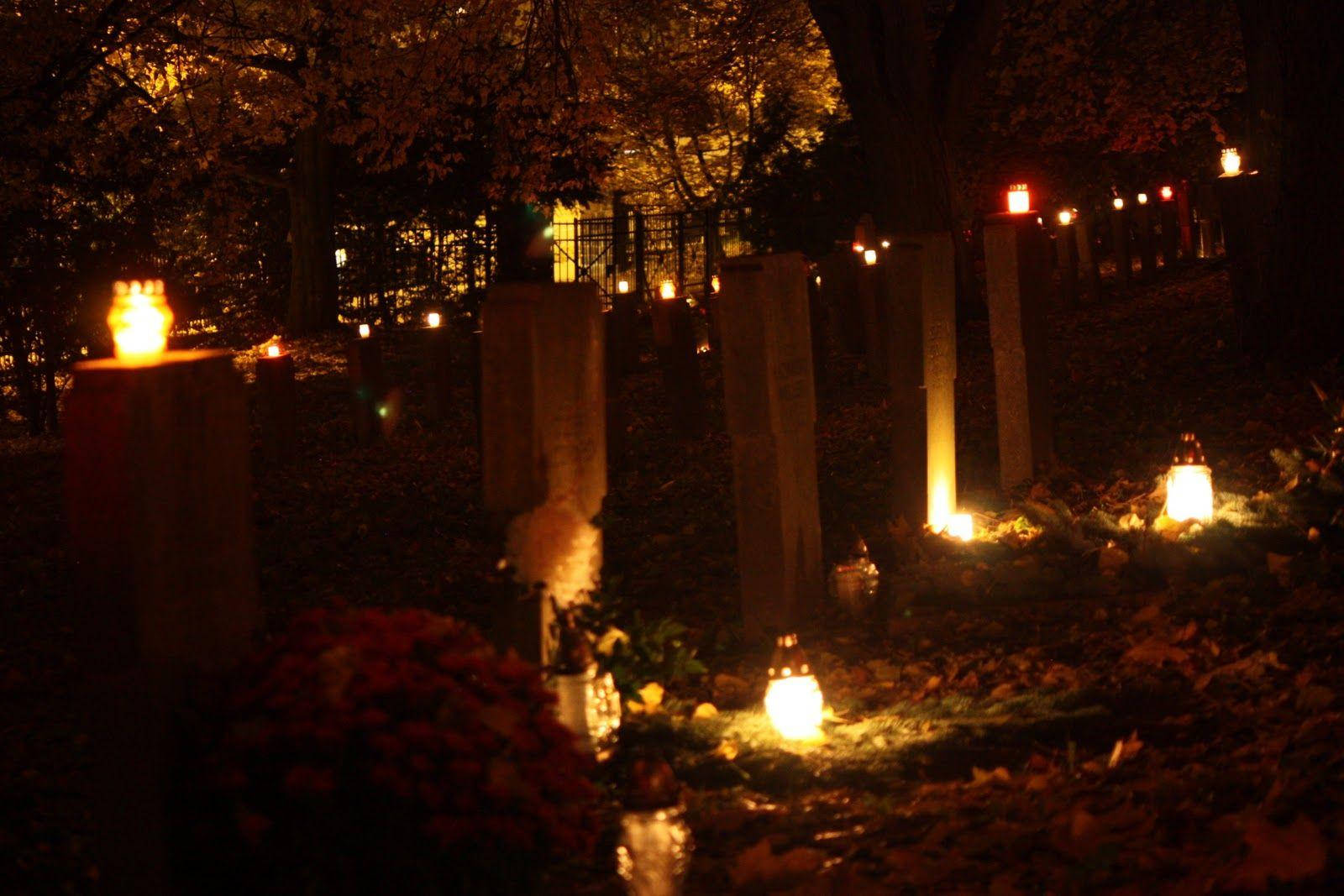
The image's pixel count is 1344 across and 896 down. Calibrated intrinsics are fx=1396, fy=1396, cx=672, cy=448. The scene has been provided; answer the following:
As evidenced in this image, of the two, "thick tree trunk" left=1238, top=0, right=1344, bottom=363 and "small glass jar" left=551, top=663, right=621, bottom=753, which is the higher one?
"thick tree trunk" left=1238, top=0, right=1344, bottom=363

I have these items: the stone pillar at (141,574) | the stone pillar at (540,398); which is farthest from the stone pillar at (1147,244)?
the stone pillar at (141,574)

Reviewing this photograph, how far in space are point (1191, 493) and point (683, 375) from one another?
620 centimetres

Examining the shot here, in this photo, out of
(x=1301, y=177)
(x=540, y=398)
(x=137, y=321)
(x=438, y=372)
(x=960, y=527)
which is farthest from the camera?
(x=438, y=372)

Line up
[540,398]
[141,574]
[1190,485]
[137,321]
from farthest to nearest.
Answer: [1190,485], [540,398], [137,321], [141,574]

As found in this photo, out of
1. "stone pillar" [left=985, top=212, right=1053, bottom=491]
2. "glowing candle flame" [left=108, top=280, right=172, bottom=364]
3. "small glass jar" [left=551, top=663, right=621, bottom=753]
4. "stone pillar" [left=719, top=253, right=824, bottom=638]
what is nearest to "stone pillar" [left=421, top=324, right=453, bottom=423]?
"stone pillar" [left=985, top=212, right=1053, bottom=491]

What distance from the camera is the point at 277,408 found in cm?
1381

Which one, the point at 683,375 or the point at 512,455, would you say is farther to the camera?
the point at 683,375

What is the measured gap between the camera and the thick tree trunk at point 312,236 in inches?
987

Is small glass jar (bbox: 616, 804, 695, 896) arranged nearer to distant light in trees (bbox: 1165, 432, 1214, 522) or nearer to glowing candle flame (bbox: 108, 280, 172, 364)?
glowing candle flame (bbox: 108, 280, 172, 364)

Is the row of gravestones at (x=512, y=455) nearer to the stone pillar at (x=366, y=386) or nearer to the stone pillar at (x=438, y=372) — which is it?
the stone pillar at (x=366, y=386)

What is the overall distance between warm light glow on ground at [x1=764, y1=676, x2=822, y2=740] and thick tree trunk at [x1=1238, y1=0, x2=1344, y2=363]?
7304 millimetres

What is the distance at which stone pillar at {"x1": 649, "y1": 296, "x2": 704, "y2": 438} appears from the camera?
13.0 m

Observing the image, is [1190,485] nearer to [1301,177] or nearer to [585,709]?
[585,709]

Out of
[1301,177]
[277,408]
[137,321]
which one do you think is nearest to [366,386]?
[277,408]
